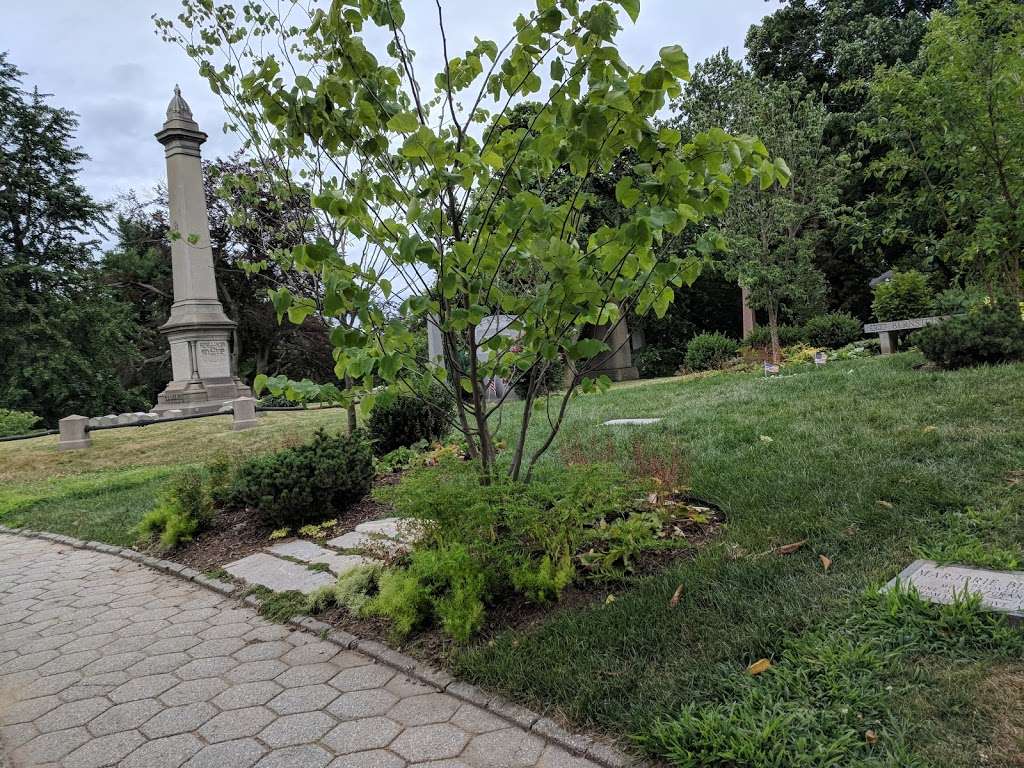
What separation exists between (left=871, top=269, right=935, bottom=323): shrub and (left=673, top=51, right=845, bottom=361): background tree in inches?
62.1

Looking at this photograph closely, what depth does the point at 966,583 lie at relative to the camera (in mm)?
2338

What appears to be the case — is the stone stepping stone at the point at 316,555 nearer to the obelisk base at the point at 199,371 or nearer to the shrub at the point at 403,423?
the shrub at the point at 403,423

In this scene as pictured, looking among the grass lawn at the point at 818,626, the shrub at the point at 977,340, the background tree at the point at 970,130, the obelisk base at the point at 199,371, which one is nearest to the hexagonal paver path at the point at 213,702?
the grass lawn at the point at 818,626

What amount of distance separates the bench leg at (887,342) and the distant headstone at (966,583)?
9.96m

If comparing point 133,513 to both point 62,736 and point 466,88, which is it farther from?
point 466,88

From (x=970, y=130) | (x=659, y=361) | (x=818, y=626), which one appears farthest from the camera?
(x=659, y=361)

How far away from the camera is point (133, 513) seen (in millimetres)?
5895

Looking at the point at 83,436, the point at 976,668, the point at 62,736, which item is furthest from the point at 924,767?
the point at 83,436

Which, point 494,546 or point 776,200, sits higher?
point 776,200

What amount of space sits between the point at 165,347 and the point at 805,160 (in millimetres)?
22938

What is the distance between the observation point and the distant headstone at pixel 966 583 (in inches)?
85.6

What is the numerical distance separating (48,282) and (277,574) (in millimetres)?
20170

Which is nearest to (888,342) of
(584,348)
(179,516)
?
(584,348)

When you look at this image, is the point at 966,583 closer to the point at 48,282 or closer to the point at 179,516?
the point at 179,516
